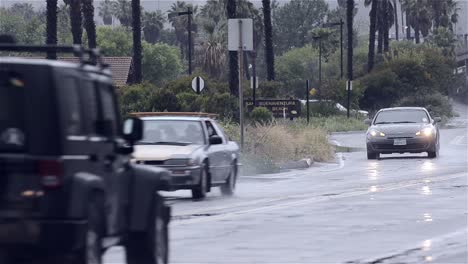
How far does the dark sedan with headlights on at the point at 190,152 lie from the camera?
67.5 feet

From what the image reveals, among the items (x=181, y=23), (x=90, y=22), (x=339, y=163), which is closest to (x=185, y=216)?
(x=339, y=163)

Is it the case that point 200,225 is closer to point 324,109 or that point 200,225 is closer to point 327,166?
point 327,166

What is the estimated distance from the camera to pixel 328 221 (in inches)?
675

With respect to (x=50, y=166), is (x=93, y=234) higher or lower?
lower

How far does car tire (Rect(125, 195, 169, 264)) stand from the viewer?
11188 mm

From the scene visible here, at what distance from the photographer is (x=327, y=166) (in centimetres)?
3422

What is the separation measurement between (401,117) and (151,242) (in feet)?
86.5

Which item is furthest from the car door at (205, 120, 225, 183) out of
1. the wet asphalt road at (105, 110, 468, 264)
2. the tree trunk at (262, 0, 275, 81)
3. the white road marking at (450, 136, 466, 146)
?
→ the tree trunk at (262, 0, 275, 81)

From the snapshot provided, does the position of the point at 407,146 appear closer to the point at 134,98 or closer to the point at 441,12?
the point at 134,98

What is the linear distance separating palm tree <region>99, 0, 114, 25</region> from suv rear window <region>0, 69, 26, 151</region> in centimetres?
14437

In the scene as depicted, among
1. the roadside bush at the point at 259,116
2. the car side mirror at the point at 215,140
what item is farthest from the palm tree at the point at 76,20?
the car side mirror at the point at 215,140

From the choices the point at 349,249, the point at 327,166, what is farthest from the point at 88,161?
the point at 327,166

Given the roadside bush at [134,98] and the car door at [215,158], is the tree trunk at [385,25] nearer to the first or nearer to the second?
the roadside bush at [134,98]

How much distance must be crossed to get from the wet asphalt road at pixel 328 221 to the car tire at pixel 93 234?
3.05 meters
